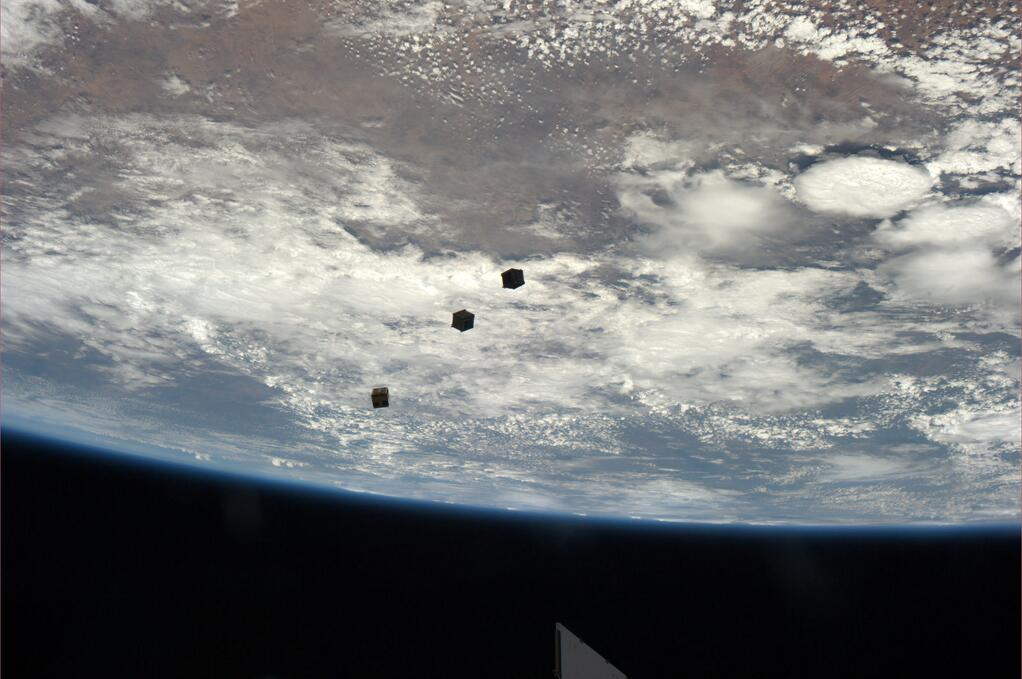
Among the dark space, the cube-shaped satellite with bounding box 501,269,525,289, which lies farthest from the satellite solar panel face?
the dark space

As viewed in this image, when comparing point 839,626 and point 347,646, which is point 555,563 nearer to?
point 347,646

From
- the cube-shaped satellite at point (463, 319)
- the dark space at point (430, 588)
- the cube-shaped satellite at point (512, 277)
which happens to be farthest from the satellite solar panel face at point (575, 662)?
the dark space at point (430, 588)

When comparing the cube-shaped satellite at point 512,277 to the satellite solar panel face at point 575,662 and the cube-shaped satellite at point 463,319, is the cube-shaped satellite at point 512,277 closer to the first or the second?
the cube-shaped satellite at point 463,319

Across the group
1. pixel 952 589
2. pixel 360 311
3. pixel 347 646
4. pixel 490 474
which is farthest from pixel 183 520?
pixel 952 589

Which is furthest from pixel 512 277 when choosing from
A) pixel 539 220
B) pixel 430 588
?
pixel 430 588

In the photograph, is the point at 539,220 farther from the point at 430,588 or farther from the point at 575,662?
the point at 430,588
